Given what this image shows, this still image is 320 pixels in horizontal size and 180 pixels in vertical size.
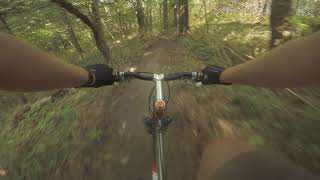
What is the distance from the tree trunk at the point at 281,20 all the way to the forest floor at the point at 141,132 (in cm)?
161

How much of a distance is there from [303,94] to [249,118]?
119cm

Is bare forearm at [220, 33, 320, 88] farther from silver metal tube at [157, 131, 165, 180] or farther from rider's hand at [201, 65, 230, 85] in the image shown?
silver metal tube at [157, 131, 165, 180]

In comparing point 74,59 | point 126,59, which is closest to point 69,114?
point 126,59

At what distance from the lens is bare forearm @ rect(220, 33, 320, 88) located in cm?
146

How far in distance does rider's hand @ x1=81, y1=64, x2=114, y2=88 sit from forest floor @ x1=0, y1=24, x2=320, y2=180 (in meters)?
2.47

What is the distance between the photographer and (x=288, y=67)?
1.61m

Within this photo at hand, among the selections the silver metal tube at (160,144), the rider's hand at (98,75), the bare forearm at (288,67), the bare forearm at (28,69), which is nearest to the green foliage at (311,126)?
the silver metal tube at (160,144)

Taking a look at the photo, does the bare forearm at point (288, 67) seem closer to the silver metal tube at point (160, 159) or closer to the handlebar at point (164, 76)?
the handlebar at point (164, 76)

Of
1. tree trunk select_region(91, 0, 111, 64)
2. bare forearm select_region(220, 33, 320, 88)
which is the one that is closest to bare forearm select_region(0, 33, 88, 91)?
bare forearm select_region(220, 33, 320, 88)

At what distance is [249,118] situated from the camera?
488 cm

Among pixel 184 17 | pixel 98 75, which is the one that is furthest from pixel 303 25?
pixel 184 17

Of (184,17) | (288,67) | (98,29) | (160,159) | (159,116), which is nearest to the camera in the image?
(288,67)

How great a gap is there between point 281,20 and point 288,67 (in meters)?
5.12

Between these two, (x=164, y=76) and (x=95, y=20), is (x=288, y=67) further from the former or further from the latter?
(x=95, y=20)
